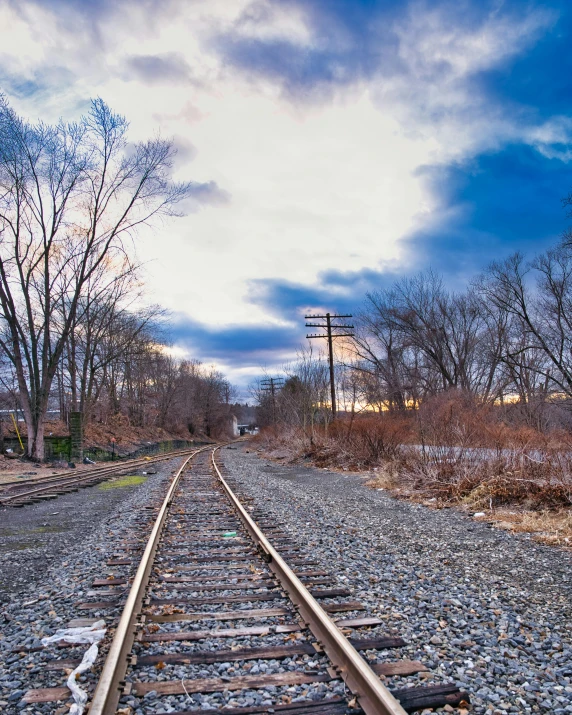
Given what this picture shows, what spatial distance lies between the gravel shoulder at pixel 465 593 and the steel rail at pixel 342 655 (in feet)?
0.85

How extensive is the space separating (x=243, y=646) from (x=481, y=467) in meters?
8.33

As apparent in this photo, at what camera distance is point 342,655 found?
10.9ft

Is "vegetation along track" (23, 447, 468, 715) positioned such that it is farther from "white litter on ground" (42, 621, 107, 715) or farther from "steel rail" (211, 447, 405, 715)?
"white litter on ground" (42, 621, 107, 715)

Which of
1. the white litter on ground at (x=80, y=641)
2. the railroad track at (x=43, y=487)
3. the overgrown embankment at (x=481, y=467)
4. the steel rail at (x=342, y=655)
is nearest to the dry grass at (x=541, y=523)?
the overgrown embankment at (x=481, y=467)

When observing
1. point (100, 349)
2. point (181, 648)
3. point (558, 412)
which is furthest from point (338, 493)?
point (100, 349)

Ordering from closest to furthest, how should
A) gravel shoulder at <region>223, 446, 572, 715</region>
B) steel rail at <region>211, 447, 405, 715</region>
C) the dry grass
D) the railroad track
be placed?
steel rail at <region>211, 447, 405, 715</region> < gravel shoulder at <region>223, 446, 572, 715</region> < the dry grass < the railroad track

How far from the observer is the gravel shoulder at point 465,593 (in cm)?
319

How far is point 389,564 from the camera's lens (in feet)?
19.3

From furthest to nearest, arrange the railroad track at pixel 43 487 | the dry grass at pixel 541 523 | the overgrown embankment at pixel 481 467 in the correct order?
the railroad track at pixel 43 487
the overgrown embankment at pixel 481 467
the dry grass at pixel 541 523

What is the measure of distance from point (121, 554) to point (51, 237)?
72.1ft

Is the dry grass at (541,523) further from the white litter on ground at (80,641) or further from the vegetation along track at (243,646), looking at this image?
the white litter on ground at (80,641)

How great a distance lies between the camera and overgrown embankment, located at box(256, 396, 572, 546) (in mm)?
8578

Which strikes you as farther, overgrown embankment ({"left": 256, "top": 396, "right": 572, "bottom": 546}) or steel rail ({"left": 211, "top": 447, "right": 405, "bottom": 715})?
overgrown embankment ({"left": 256, "top": 396, "right": 572, "bottom": 546})

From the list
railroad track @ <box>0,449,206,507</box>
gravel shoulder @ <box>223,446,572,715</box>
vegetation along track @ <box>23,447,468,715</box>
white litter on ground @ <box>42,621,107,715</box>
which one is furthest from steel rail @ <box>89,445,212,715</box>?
railroad track @ <box>0,449,206,507</box>
